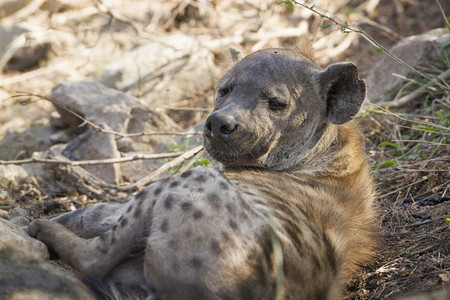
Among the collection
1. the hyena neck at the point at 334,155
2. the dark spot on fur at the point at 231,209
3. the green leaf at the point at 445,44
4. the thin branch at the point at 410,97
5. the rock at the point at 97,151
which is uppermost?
the dark spot on fur at the point at 231,209

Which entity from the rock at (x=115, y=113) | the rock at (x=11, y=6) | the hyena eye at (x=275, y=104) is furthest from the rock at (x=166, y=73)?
the hyena eye at (x=275, y=104)

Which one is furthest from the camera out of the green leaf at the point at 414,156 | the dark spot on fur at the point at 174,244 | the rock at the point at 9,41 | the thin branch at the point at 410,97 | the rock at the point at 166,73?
the rock at the point at 9,41

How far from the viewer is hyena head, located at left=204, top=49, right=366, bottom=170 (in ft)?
12.8

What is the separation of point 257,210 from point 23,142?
14.9ft

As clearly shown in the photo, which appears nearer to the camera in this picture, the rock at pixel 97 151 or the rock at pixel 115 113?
the rock at pixel 97 151

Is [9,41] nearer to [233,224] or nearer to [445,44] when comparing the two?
[445,44]

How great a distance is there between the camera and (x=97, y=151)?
241 inches

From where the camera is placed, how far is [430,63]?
262 inches

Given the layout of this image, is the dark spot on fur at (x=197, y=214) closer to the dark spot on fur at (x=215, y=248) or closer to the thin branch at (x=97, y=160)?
the dark spot on fur at (x=215, y=248)

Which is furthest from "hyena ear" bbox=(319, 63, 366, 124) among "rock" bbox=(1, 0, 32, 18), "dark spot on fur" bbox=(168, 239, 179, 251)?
"rock" bbox=(1, 0, 32, 18)

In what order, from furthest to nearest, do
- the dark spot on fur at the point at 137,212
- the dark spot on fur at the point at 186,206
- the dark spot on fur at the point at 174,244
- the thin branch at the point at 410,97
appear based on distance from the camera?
the thin branch at the point at 410,97 → the dark spot on fur at the point at 137,212 → the dark spot on fur at the point at 186,206 → the dark spot on fur at the point at 174,244

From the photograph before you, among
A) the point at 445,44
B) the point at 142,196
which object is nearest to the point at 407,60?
the point at 445,44

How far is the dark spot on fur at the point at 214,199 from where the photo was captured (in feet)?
9.57

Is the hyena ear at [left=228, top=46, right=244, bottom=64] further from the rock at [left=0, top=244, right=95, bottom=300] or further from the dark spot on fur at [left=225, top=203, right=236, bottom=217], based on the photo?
the rock at [left=0, top=244, right=95, bottom=300]
